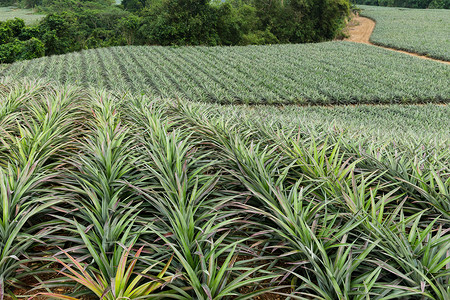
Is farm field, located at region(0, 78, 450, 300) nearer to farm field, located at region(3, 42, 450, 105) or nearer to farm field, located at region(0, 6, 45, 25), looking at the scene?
farm field, located at region(3, 42, 450, 105)

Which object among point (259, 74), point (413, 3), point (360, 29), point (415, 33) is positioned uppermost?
point (413, 3)

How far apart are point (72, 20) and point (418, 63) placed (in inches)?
1172

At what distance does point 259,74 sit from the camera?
498 inches

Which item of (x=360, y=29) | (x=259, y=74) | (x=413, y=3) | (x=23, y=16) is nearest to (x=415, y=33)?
(x=360, y=29)

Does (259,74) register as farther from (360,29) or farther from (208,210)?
(360,29)

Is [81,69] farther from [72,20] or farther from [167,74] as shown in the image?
[72,20]

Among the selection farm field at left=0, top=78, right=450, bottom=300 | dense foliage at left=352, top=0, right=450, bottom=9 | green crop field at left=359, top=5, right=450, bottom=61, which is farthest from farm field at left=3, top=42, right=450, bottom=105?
dense foliage at left=352, top=0, right=450, bottom=9

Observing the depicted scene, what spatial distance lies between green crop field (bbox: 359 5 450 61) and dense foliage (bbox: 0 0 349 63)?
4.79 m

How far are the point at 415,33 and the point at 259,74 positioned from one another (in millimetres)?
20563

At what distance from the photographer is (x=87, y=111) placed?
3.65 metres

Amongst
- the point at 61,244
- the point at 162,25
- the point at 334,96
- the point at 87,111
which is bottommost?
the point at 334,96

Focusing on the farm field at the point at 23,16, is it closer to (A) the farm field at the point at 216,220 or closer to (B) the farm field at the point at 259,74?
(B) the farm field at the point at 259,74

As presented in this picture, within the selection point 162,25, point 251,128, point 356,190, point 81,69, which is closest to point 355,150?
point 356,190

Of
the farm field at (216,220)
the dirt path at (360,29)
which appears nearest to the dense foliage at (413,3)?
the dirt path at (360,29)
